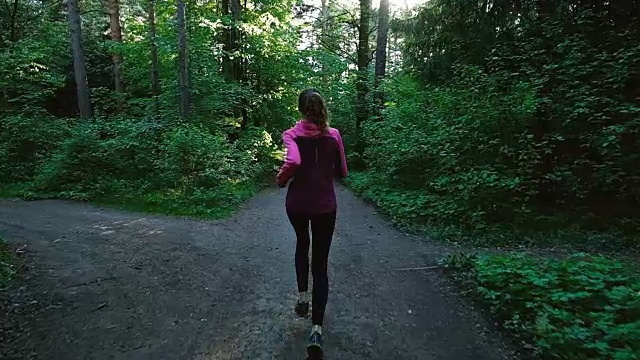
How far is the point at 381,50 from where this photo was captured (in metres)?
16.9

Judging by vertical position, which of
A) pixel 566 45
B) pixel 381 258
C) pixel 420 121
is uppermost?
pixel 566 45

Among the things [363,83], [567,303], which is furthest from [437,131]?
[363,83]

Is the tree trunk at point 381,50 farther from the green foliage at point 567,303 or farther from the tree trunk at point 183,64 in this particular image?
the green foliage at point 567,303

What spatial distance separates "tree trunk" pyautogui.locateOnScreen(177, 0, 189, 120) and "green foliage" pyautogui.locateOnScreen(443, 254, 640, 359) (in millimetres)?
11275

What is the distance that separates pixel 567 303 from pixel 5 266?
21.7 ft

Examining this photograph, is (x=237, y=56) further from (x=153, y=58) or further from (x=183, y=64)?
(x=183, y=64)

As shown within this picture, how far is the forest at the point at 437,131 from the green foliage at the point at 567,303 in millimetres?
18

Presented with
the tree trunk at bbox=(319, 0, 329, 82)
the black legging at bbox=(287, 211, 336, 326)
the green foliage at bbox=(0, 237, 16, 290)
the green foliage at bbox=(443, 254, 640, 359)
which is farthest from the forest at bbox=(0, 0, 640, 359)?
the green foliage at bbox=(0, 237, 16, 290)

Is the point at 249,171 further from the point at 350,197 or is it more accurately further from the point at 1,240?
the point at 1,240

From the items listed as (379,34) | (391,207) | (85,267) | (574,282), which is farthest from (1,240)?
(379,34)

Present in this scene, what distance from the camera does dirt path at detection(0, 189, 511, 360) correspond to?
3.70m

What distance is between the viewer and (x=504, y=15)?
9133 mm

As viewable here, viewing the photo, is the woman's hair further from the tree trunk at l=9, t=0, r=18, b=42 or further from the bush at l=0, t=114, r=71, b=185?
the tree trunk at l=9, t=0, r=18, b=42

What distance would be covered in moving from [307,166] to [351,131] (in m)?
16.7
